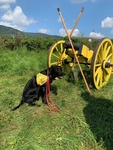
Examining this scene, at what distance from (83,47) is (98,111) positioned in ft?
5.44

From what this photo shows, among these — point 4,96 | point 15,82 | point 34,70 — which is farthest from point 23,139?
point 34,70

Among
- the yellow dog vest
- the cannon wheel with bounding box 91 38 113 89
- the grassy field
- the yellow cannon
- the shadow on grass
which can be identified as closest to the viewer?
the grassy field

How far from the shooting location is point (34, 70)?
24.0 feet

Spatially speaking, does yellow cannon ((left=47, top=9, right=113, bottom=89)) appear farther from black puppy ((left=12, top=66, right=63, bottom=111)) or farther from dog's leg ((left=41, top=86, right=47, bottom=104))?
dog's leg ((left=41, top=86, right=47, bottom=104))

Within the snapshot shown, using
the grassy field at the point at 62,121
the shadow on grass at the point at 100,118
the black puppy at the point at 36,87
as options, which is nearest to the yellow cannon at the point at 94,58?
the grassy field at the point at 62,121

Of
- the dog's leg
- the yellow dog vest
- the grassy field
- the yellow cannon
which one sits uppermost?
the yellow cannon

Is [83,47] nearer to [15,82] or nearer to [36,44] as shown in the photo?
[15,82]

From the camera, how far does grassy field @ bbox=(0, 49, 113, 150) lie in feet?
9.69

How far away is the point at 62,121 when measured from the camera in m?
3.55

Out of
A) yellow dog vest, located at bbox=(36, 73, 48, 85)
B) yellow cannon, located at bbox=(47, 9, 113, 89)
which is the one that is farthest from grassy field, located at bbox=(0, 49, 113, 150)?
A: yellow dog vest, located at bbox=(36, 73, 48, 85)

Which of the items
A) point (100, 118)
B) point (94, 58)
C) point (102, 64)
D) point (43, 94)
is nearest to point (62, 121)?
point (100, 118)

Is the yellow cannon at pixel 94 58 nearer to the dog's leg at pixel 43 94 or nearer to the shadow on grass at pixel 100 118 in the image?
the shadow on grass at pixel 100 118

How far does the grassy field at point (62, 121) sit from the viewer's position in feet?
9.69

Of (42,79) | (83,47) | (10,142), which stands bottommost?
(10,142)
